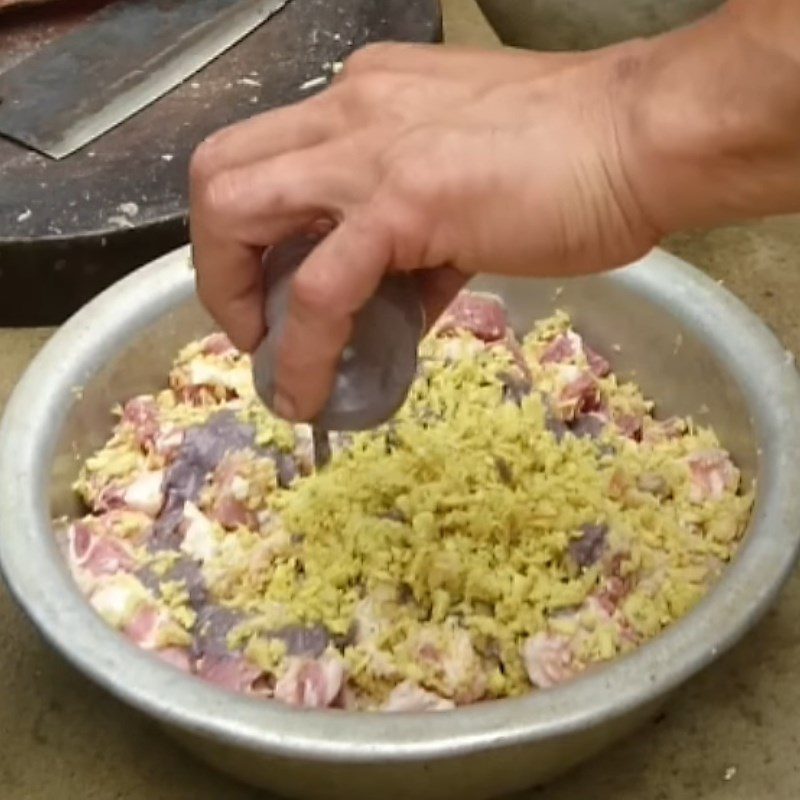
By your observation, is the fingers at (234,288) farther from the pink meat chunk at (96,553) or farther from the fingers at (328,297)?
the pink meat chunk at (96,553)

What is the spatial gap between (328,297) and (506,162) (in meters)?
0.11

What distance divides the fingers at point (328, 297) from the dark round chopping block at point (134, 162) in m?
0.54

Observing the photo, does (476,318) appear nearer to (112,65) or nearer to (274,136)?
(274,136)

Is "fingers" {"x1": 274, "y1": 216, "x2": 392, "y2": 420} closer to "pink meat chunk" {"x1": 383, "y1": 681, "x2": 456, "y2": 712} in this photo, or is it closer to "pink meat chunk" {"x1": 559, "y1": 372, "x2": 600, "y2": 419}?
"pink meat chunk" {"x1": 383, "y1": 681, "x2": 456, "y2": 712}

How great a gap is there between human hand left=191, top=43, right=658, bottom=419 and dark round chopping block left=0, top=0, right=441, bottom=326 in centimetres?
51

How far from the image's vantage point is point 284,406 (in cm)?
81

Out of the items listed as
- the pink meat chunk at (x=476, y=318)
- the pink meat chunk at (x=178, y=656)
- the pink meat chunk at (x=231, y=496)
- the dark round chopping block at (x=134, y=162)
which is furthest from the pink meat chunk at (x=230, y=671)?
the dark round chopping block at (x=134, y=162)

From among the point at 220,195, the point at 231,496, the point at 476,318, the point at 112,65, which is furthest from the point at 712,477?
the point at 112,65

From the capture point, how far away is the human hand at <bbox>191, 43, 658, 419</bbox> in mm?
692

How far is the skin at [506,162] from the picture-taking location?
67cm

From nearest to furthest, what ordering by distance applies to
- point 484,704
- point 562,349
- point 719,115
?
point 719,115 < point 484,704 < point 562,349

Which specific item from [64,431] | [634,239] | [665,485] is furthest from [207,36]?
[634,239]

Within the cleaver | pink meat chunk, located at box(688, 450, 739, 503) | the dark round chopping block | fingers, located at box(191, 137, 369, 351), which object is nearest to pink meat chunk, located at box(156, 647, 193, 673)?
fingers, located at box(191, 137, 369, 351)

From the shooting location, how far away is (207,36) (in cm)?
147
